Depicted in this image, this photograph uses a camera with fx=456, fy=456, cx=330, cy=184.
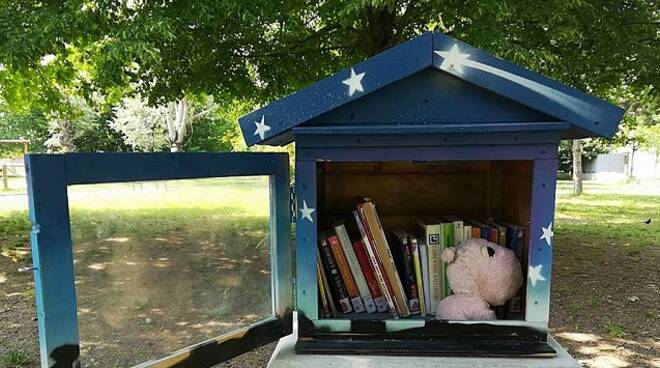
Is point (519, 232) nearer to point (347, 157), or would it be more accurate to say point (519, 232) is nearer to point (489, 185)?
point (489, 185)

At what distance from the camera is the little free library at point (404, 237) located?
1608 mm

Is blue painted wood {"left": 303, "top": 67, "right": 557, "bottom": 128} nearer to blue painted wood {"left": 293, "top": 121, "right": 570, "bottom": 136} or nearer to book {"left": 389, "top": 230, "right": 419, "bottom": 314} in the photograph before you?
blue painted wood {"left": 293, "top": 121, "right": 570, "bottom": 136}

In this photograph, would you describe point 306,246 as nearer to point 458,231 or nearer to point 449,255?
point 449,255

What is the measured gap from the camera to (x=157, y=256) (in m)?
1.64

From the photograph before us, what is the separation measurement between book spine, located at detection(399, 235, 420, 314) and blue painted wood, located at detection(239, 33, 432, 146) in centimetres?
78

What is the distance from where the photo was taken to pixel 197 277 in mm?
1773

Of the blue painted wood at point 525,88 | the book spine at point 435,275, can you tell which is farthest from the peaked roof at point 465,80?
the book spine at point 435,275

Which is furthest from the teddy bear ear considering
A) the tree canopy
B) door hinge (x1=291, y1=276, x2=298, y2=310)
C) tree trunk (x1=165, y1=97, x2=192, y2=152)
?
tree trunk (x1=165, y1=97, x2=192, y2=152)

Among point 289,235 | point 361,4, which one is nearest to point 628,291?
point 361,4

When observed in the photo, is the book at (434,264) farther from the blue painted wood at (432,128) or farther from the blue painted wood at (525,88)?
the blue painted wood at (525,88)

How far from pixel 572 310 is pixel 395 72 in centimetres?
370

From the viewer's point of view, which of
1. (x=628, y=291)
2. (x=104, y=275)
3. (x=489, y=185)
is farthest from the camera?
(x=628, y=291)

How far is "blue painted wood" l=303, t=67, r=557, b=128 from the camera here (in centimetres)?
168

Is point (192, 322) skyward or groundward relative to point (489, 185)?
groundward
